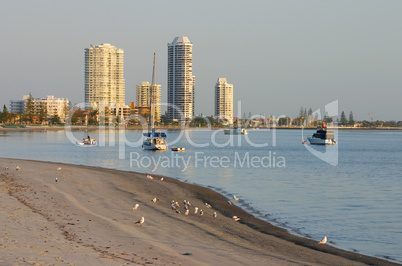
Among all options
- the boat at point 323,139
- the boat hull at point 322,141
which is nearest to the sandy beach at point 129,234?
the boat hull at point 322,141

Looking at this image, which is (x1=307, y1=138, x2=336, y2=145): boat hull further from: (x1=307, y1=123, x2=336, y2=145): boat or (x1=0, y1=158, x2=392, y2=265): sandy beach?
(x1=0, y1=158, x2=392, y2=265): sandy beach

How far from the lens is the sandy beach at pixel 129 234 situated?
536 inches

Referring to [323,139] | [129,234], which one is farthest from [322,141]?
[129,234]

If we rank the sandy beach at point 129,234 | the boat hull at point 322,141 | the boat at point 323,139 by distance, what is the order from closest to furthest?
the sandy beach at point 129,234
the boat hull at point 322,141
the boat at point 323,139

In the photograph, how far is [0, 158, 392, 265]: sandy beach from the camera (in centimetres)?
1361

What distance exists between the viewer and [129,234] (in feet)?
57.2

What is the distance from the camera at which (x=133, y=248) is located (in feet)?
49.9

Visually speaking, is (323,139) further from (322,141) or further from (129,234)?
(129,234)

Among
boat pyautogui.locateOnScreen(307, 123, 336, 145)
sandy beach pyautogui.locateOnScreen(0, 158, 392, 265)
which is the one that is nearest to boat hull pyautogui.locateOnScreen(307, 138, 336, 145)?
boat pyautogui.locateOnScreen(307, 123, 336, 145)

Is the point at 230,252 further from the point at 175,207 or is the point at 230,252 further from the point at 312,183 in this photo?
the point at 312,183

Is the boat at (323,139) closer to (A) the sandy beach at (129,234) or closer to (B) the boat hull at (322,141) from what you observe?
(B) the boat hull at (322,141)

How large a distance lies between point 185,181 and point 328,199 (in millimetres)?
12789

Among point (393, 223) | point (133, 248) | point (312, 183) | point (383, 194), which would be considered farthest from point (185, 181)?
point (133, 248)

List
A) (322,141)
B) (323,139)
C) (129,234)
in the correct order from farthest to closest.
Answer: (323,139)
(322,141)
(129,234)
